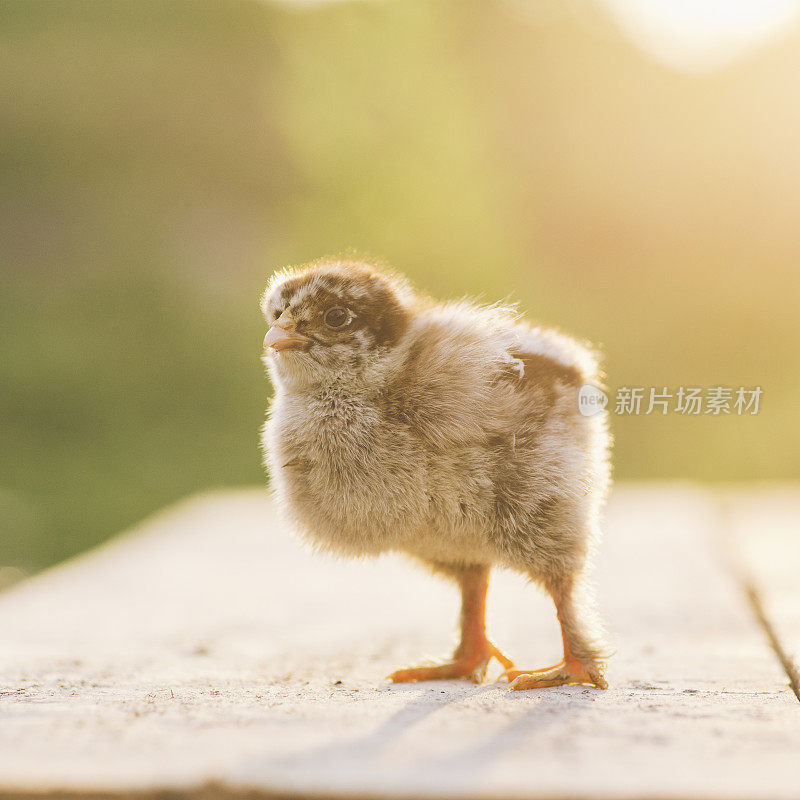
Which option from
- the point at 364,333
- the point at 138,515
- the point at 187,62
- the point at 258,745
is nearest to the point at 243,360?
the point at 138,515

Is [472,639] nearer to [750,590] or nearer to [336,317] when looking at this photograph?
[336,317]

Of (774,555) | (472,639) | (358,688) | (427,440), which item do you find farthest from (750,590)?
(427,440)

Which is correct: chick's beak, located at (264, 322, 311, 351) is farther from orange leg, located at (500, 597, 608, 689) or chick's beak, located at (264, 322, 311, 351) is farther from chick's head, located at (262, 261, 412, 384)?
orange leg, located at (500, 597, 608, 689)

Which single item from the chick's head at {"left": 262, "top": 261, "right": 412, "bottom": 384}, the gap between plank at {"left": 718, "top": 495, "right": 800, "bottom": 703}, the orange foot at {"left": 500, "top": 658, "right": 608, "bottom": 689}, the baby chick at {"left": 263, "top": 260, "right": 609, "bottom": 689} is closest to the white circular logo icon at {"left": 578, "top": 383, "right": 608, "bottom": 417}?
the baby chick at {"left": 263, "top": 260, "right": 609, "bottom": 689}

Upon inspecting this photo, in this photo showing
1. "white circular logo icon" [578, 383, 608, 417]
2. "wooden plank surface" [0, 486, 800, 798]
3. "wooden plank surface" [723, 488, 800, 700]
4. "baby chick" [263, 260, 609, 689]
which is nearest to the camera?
"wooden plank surface" [0, 486, 800, 798]

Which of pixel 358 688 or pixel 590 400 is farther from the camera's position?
pixel 590 400

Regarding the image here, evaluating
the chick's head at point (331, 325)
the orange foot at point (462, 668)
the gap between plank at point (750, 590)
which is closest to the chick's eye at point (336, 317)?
the chick's head at point (331, 325)

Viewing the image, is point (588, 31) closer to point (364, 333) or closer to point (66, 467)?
point (66, 467)
